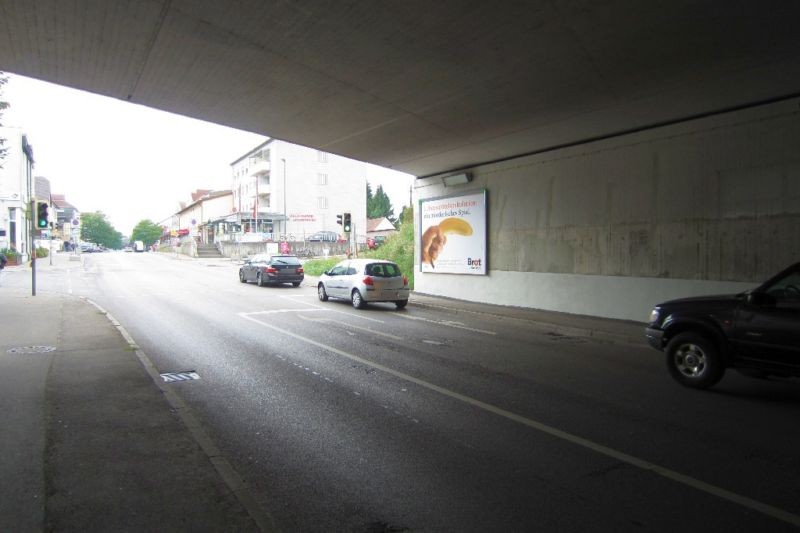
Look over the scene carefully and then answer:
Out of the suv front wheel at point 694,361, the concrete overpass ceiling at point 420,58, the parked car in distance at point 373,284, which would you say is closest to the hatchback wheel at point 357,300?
the parked car in distance at point 373,284

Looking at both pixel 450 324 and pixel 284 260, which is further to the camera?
pixel 284 260

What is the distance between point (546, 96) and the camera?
443 inches

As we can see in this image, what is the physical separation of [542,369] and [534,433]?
126 inches

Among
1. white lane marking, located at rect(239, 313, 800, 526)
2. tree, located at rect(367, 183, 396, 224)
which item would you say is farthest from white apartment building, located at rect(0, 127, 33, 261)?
tree, located at rect(367, 183, 396, 224)

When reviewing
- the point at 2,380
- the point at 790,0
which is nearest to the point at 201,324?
the point at 2,380

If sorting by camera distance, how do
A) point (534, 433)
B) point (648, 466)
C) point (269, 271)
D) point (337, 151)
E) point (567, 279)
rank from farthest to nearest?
point (269, 271)
point (337, 151)
point (567, 279)
point (534, 433)
point (648, 466)

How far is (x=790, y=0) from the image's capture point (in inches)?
274

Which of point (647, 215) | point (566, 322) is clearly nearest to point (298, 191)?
point (566, 322)

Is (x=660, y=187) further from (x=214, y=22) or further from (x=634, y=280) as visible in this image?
(x=214, y=22)

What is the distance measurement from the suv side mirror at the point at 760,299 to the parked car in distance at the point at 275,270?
20868 millimetres

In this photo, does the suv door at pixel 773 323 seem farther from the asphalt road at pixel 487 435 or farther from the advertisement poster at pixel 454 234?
the advertisement poster at pixel 454 234

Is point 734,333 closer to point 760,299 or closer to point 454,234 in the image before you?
point 760,299

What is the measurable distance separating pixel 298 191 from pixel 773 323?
5887 centimetres

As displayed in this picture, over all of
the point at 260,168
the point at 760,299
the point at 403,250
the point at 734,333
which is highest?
the point at 260,168
